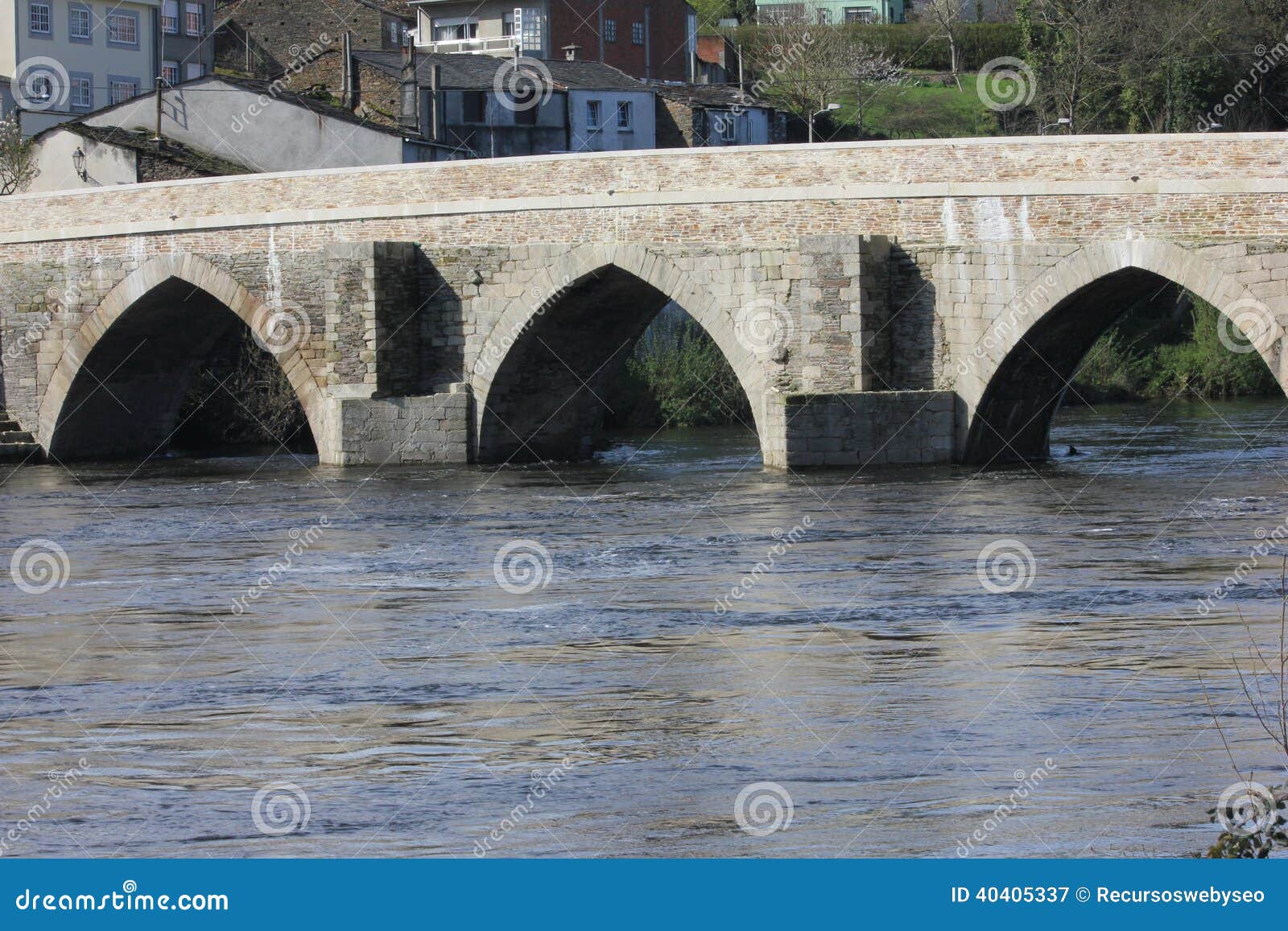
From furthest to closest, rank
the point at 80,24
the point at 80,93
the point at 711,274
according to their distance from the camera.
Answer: the point at 80,24 < the point at 80,93 < the point at 711,274

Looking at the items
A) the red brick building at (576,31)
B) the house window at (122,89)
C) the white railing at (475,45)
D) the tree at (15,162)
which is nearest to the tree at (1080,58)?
the red brick building at (576,31)

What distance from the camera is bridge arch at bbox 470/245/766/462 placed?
920 inches

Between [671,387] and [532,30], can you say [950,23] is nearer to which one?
[532,30]

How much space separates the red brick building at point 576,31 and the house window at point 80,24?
765cm

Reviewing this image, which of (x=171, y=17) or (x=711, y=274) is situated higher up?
(x=171, y=17)

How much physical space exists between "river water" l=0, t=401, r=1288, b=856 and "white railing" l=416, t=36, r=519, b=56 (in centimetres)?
2902

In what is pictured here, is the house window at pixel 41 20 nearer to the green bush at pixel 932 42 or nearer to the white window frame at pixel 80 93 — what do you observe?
the white window frame at pixel 80 93

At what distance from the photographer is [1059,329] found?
2248cm

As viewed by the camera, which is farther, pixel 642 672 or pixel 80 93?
pixel 80 93

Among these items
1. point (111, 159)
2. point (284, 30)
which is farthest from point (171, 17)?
point (111, 159)

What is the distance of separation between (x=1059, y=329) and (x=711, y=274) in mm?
3855

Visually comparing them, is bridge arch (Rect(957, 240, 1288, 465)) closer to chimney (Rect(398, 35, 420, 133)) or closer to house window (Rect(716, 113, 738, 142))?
chimney (Rect(398, 35, 420, 133))

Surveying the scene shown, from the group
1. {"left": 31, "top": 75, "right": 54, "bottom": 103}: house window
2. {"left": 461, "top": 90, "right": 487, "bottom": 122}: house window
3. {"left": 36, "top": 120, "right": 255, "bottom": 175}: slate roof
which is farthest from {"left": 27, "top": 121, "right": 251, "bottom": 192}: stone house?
{"left": 31, "top": 75, "right": 54, "bottom": 103}: house window

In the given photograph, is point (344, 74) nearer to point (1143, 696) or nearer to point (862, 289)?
point (862, 289)
